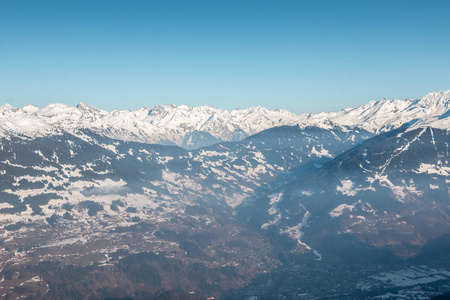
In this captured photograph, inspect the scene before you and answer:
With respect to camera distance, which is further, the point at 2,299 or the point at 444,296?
the point at 2,299

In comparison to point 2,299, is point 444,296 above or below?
below

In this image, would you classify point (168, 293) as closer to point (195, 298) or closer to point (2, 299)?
point (195, 298)

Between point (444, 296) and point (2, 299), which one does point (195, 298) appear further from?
point (444, 296)

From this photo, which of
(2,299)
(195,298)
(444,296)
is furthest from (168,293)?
(444,296)

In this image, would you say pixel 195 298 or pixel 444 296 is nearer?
pixel 444 296

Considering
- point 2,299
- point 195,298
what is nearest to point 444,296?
point 195,298

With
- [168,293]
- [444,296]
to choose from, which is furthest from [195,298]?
[444,296]

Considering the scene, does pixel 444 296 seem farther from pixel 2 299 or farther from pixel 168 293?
pixel 2 299
